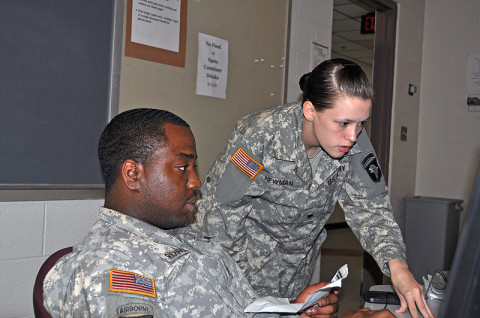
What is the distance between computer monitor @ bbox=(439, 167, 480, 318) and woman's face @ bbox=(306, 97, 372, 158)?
1094 millimetres

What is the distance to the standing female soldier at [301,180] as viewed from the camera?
1.55 meters

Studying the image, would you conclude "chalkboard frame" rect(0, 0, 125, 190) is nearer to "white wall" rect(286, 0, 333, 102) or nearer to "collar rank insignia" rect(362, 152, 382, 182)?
"collar rank insignia" rect(362, 152, 382, 182)

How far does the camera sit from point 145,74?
190cm

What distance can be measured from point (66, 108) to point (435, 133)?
348 centimetres

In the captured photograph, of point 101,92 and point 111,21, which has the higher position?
point 111,21

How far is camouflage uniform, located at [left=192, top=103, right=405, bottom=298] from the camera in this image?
166cm

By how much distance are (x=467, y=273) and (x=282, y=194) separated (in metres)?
1.34

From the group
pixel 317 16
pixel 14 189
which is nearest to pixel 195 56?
pixel 14 189

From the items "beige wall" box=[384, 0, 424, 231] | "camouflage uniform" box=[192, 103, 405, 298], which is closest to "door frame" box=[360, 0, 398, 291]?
"beige wall" box=[384, 0, 424, 231]

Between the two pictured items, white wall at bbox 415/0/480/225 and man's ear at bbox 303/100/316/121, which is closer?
man's ear at bbox 303/100/316/121

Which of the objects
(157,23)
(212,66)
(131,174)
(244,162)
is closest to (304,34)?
(212,66)

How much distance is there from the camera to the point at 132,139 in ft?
3.70

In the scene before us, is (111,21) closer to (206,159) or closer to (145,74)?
(145,74)

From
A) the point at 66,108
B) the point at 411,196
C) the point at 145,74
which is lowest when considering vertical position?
the point at 411,196
